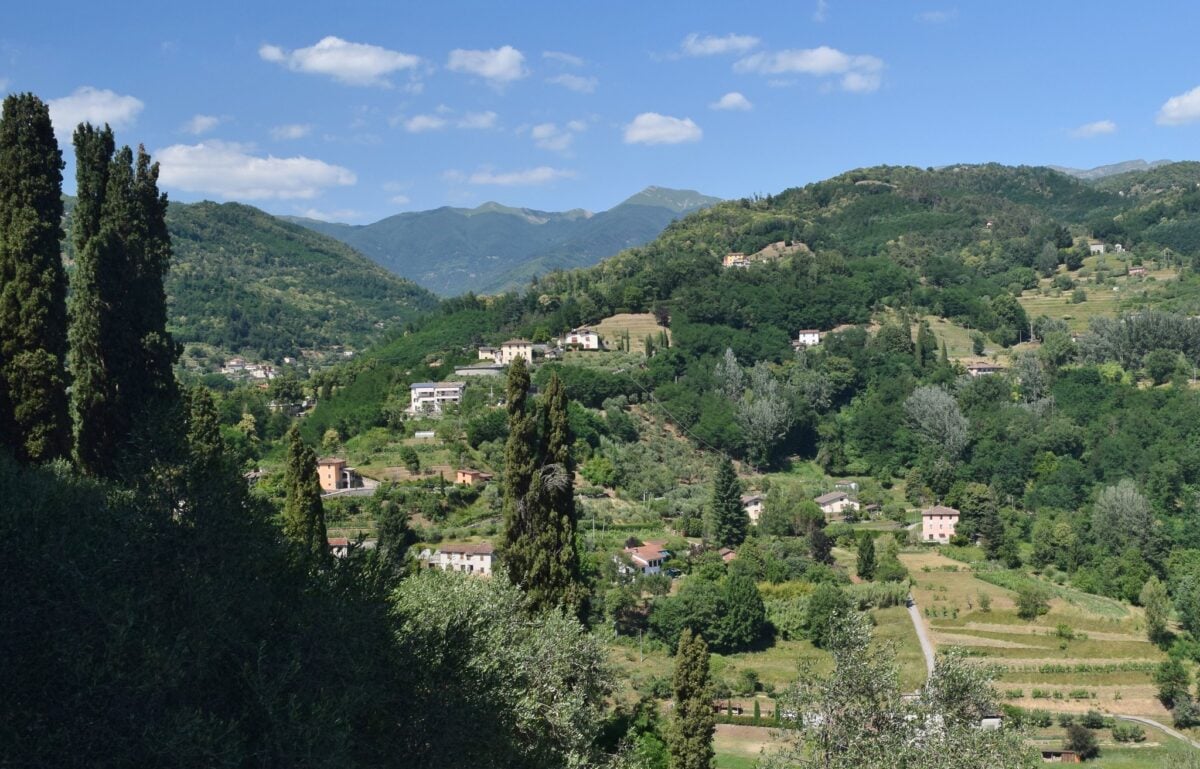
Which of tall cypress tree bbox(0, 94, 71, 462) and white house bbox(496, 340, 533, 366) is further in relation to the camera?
white house bbox(496, 340, 533, 366)

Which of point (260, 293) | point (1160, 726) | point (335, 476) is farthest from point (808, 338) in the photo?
point (260, 293)

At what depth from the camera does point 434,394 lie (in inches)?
2635

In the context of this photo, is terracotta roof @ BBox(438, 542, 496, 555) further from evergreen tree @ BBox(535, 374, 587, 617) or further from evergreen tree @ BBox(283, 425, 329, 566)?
evergreen tree @ BBox(535, 374, 587, 617)

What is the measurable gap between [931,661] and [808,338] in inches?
2094

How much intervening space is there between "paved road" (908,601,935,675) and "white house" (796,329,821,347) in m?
46.2

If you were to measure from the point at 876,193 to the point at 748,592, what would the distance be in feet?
377

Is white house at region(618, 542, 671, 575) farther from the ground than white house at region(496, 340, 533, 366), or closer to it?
closer to it

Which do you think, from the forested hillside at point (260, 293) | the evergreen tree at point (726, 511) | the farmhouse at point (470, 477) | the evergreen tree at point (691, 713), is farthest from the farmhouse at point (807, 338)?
the forested hillside at point (260, 293)

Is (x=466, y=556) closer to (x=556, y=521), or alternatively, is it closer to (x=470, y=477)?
(x=470, y=477)

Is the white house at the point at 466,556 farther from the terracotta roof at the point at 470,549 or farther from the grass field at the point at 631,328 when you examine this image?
the grass field at the point at 631,328

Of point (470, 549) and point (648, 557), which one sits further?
point (648, 557)

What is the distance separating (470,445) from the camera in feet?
181

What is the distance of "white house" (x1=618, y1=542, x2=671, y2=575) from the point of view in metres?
43.1

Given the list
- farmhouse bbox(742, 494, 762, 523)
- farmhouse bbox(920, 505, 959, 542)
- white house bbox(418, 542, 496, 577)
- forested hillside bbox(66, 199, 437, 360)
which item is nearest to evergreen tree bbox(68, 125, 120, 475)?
white house bbox(418, 542, 496, 577)
